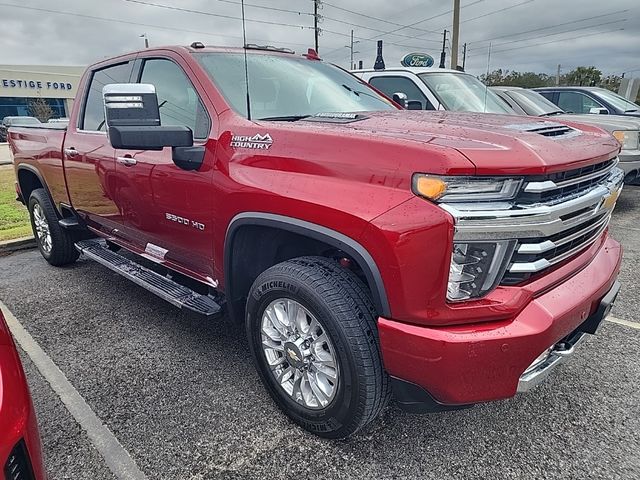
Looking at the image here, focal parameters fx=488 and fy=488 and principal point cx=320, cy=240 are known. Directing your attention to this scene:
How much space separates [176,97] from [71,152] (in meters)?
1.62

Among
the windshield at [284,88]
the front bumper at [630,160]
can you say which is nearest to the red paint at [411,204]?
the windshield at [284,88]

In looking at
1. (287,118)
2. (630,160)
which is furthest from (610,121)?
(287,118)

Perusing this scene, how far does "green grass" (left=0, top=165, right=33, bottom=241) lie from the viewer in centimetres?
621

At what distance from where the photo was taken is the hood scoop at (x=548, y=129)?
224 centimetres

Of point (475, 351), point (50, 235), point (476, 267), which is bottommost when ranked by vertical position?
point (50, 235)

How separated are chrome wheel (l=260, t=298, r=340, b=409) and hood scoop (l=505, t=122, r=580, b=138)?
51.7 inches

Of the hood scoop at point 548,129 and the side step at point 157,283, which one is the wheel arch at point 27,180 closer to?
the side step at point 157,283

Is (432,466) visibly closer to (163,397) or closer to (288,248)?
(288,248)

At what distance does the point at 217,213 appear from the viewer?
2.68 metres

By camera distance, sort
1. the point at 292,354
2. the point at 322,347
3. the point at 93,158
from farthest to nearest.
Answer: the point at 93,158
the point at 292,354
the point at 322,347

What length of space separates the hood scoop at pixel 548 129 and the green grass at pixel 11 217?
603 cm

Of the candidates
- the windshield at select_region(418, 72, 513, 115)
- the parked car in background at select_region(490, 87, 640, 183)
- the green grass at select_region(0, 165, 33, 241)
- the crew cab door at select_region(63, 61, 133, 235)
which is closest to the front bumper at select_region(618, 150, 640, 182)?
the parked car in background at select_region(490, 87, 640, 183)

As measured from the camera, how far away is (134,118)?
245cm

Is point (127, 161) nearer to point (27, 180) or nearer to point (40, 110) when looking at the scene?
point (27, 180)
